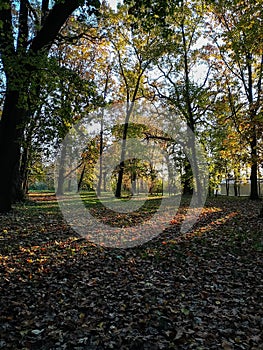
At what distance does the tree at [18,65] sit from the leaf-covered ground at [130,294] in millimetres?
2956

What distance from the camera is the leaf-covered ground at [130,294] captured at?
3.39 metres

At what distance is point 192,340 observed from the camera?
3330 mm

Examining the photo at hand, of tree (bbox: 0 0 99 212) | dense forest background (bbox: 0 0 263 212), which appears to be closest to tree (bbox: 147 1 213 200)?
dense forest background (bbox: 0 0 263 212)

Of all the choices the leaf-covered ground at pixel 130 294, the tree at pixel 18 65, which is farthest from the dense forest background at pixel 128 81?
the leaf-covered ground at pixel 130 294

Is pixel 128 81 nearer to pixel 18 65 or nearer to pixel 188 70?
pixel 188 70

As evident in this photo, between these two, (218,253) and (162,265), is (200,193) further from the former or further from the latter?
(162,265)

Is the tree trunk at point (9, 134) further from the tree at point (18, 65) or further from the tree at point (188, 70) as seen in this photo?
the tree at point (188, 70)

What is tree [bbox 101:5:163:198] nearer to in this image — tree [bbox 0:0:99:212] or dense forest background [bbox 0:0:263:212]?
dense forest background [bbox 0:0:263:212]

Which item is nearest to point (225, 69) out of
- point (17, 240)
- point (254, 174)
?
point (254, 174)

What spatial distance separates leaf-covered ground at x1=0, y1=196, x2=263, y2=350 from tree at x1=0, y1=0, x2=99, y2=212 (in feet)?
9.70

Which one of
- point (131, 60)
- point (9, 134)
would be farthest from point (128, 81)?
point (9, 134)

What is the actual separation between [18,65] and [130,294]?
5346 millimetres

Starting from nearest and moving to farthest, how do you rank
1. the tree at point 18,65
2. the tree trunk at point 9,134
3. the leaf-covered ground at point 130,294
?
1. the leaf-covered ground at point 130,294
2. the tree at point 18,65
3. the tree trunk at point 9,134

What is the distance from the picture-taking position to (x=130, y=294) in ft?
15.0
